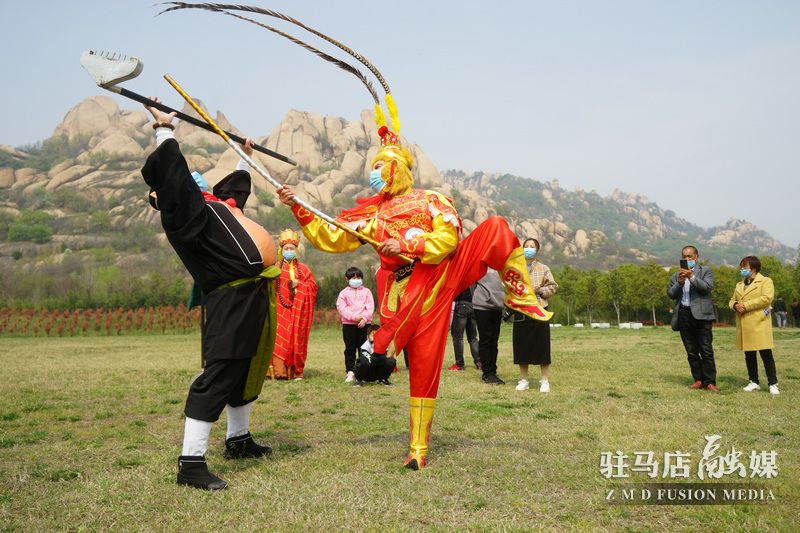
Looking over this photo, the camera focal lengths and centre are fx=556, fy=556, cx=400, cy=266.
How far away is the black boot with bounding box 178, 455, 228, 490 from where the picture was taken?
12.2 feet

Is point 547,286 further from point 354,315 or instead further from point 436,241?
point 436,241

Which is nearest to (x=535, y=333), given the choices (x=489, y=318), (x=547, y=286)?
(x=547, y=286)

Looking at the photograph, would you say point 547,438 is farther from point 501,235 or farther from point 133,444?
point 133,444

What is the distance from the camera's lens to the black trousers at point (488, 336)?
9.05m

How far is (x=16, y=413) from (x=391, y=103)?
5.53m

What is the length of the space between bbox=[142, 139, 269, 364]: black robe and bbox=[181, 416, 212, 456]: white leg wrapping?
0.45 m

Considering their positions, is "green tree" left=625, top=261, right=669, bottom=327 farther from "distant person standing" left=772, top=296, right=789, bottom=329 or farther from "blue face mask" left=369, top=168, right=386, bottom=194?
"blue face mask" left=369, top=168, right=386, bottom=194

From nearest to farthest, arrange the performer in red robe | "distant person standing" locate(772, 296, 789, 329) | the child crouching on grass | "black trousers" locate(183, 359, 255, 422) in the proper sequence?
"black trousers" locate(183, 359, 255, 422) → the child crouching on grass → the performer in red robe → "distant person standing" locate(772, 296, 789, 329)

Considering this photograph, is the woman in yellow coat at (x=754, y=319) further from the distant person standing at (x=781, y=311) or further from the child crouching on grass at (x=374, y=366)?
the distant person standing at (x=781, y=311)

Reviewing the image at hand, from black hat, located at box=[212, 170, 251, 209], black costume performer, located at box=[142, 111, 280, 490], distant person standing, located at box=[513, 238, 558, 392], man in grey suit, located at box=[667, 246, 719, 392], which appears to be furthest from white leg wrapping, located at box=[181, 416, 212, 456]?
man in grey suit, located at box=[667, 246, 719, 392]

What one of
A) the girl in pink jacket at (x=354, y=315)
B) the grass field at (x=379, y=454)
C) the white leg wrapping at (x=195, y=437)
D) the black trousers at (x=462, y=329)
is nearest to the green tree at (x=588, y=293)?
the black trousers at (x=462, y=329)

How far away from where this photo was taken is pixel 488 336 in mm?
9242

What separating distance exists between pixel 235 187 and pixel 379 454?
8.38 ft

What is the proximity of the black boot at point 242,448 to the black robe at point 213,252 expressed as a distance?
34.4 inches
